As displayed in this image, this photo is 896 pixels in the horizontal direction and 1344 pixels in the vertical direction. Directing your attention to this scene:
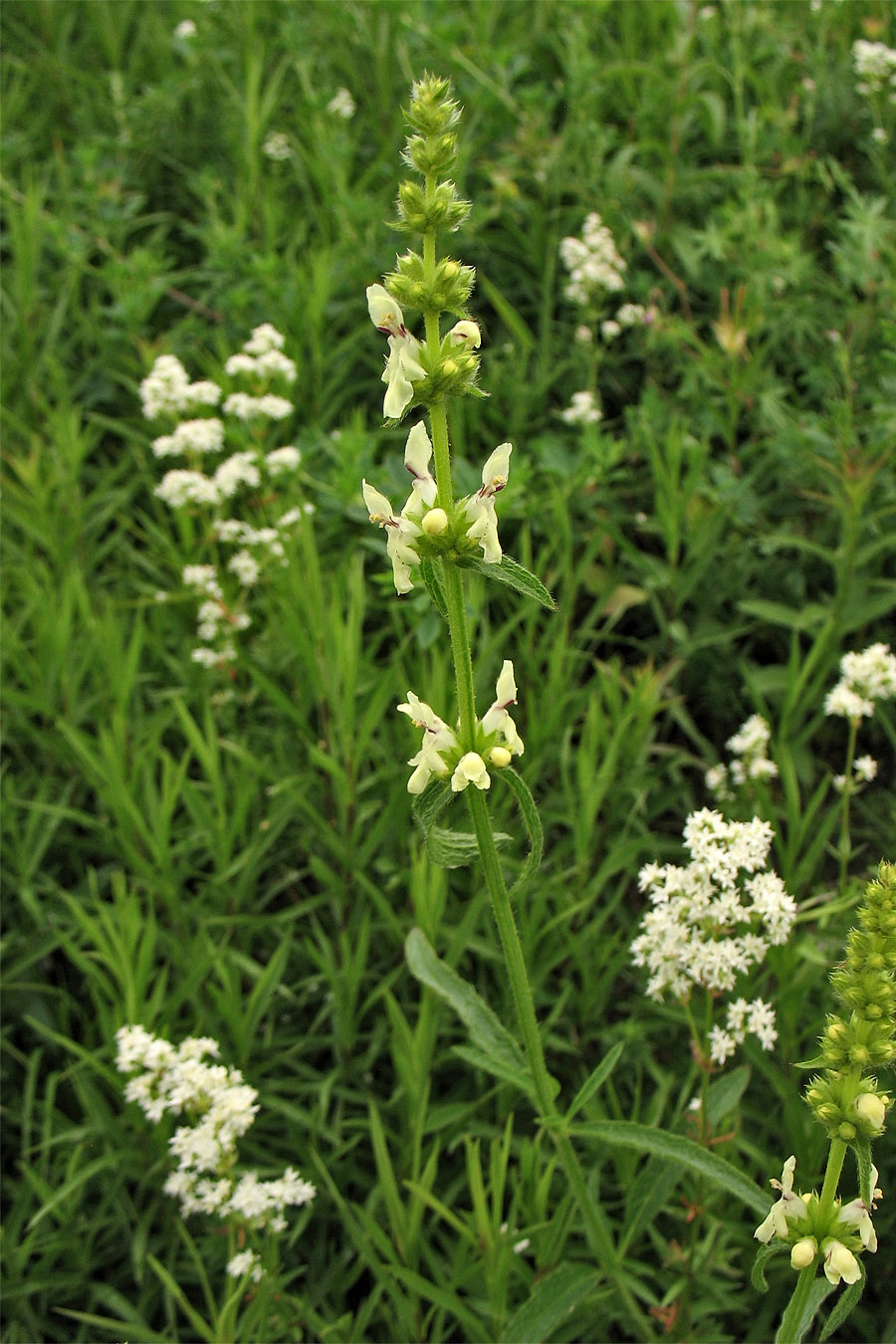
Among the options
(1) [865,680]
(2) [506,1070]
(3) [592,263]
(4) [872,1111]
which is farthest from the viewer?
(3) [592,263]

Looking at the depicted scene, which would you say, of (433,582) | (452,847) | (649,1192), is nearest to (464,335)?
(433,582)

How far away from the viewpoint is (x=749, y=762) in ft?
8.23

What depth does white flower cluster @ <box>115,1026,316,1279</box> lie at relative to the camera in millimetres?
1933

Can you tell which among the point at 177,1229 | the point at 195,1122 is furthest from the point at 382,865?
the point at 177,1229

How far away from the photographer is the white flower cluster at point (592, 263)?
3.25 m

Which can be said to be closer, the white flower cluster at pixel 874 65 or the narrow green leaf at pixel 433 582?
the narrow green leaf at pixel 433 582

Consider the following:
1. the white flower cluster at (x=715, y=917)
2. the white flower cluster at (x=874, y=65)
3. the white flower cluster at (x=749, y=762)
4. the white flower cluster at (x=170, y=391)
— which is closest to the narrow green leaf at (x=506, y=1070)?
the white flower cluster at (x=715, y=917)

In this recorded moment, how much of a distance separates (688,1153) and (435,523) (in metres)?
0.95

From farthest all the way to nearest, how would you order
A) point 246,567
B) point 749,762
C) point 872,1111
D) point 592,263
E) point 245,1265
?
point 592,263 < point 246,567 < point 749,762 < point 245,1265 < point 872,1111

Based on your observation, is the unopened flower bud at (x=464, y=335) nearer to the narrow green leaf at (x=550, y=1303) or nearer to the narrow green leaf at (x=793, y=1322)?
the narrow green leaf at (x=793, y=1322)

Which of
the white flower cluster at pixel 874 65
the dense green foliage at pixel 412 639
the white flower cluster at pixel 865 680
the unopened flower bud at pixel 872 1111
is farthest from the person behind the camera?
the white flower cluster at pixel 874 65

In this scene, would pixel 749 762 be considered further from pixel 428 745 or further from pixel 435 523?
pixel 435 523

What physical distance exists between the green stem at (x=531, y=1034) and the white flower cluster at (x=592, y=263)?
2050mm

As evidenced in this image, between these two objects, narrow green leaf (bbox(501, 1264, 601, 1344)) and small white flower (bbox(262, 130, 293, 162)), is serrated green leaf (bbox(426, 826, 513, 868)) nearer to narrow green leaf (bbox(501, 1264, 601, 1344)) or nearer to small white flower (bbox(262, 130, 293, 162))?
narrow green leaf (bbox(501, 1264, 601, 1344))
